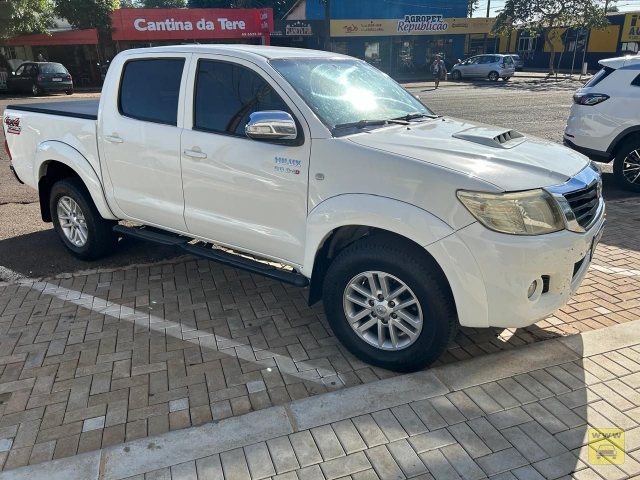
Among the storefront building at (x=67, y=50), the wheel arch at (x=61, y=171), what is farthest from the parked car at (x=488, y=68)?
the wheel arch at (x=61, y=171)

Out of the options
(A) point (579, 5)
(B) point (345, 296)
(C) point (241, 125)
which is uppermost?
(A) point (579, 5)

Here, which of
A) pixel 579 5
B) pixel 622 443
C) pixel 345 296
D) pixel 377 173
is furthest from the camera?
pixel 579 5

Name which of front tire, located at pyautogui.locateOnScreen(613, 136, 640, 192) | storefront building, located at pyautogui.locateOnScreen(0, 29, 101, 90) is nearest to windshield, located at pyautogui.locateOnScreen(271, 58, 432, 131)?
front tire, located at pyautogui.locateOnScreen(613, 136, 640, 192)

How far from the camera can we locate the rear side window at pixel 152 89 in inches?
163

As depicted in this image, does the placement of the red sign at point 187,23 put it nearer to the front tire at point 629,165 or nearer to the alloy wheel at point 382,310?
the front tire at point 629,165

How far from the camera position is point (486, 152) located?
10.5 ft

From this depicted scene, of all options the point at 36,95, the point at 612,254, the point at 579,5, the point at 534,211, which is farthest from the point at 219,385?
the point at 579,5

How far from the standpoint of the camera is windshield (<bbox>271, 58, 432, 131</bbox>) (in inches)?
141

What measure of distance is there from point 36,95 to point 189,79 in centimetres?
2455

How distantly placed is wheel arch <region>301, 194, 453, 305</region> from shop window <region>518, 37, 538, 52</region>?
1930 inches

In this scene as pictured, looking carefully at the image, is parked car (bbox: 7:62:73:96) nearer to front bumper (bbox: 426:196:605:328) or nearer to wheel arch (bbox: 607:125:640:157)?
wheel arch (bbox: 607:125:640:157)

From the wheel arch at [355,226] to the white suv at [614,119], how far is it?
212 inches

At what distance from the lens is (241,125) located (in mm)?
3744

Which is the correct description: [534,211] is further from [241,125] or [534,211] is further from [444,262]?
[241,125]
